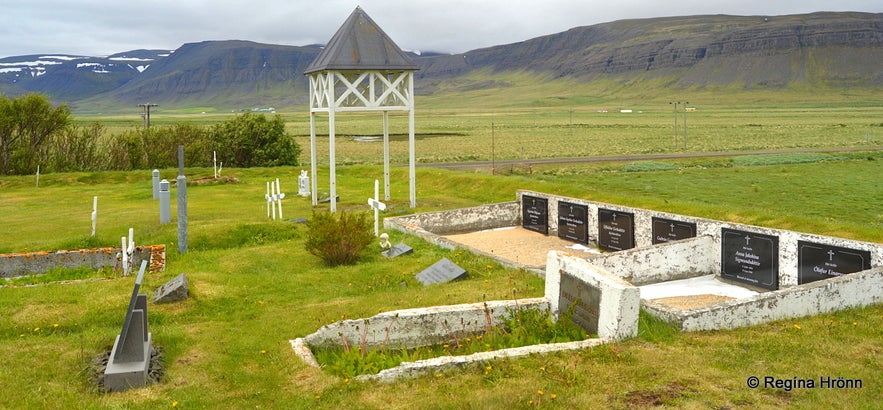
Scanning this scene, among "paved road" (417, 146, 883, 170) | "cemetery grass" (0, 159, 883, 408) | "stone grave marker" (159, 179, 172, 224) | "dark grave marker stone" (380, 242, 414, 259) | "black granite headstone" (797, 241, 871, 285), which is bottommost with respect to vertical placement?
"cemetery grass" (0, 159, 883, 408)

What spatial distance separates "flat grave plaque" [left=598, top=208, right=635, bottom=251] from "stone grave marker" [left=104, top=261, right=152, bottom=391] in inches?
444

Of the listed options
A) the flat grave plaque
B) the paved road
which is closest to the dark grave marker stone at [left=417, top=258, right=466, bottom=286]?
the flat grave plaque

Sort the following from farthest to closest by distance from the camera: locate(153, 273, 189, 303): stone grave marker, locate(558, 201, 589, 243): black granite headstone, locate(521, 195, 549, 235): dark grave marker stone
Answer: locate(521, 195, 549, 235): dark grave marker stone → locate(558, 201, 589, 243): black granite headstone → locate(153, 273, 189, 303): stone grave marker

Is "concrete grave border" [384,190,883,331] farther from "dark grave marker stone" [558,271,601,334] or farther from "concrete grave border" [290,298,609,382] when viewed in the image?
"concrete grave border" [290,298,609,382]

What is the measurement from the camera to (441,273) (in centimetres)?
1345

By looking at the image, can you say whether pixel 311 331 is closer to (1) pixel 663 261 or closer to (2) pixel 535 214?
(1) pixel 663 261

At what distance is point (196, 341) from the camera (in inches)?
384

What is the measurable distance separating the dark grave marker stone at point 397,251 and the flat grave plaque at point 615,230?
15.4 ft

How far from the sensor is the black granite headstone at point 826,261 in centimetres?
1191

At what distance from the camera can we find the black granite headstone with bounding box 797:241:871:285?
11914 mm

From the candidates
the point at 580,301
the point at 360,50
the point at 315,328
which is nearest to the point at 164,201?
the point at 360,50

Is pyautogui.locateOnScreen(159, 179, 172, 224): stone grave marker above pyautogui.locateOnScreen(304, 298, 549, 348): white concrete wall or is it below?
above

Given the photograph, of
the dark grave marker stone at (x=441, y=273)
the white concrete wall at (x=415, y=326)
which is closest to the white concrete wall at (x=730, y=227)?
the dark grave marker stone at (x=441, y=273)

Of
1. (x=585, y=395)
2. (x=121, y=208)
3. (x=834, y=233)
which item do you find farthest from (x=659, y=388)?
(x=121, y=208)
